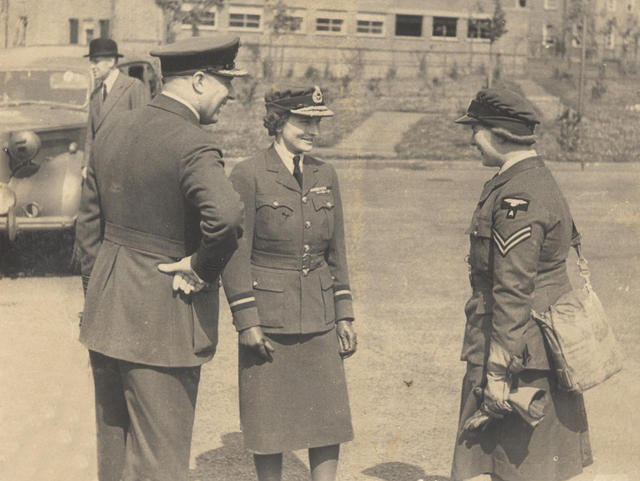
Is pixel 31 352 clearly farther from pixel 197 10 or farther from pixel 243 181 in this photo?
pixel 197 10

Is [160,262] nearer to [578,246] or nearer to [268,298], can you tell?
[268,298]

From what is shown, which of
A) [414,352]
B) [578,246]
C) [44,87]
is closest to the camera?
[578,246]

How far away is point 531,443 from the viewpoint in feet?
11.9

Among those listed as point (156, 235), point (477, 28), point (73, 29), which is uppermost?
point (477, 28)

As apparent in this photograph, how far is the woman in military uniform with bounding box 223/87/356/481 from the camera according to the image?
13.2 feet

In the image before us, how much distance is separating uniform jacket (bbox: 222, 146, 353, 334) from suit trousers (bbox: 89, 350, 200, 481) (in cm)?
61

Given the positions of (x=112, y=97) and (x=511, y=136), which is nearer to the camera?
(x=511, y=136)

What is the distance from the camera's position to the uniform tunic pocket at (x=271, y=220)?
13.4 feet

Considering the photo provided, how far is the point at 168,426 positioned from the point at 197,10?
26752 millimetres

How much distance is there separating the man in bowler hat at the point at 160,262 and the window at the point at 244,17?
3481 centimetres

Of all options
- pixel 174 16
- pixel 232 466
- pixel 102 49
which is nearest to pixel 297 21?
pixel 174 16

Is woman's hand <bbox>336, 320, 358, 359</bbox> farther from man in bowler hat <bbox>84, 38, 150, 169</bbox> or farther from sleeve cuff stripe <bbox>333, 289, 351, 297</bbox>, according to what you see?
man in bowler hat <bbox>84, 38, 150, 169</bbox>

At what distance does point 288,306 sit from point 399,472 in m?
1.20

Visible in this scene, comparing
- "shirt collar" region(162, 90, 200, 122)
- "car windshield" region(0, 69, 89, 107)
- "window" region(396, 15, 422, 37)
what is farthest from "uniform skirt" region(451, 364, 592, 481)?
"window" region(396, 15, 422, 37)
